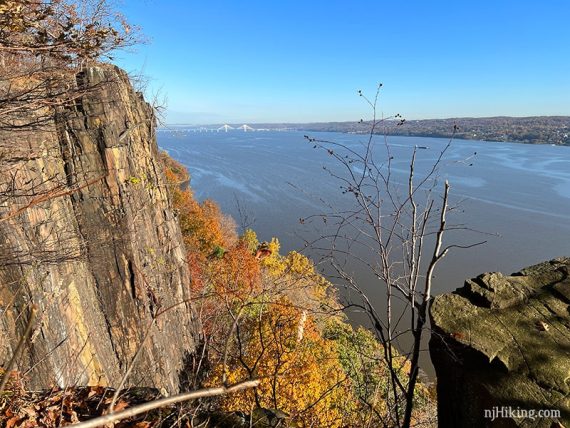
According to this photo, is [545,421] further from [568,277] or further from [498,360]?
[568,277]

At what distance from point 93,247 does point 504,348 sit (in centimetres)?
784

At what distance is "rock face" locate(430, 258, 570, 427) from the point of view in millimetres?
2389

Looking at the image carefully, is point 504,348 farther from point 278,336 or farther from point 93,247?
point 93,247

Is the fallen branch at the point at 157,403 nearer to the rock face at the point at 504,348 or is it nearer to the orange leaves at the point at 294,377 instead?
the rock face at the point at 504,348

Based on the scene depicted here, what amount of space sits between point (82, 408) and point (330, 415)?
9.01m

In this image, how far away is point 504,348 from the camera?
259cm

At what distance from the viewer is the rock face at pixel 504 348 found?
7.84 ft

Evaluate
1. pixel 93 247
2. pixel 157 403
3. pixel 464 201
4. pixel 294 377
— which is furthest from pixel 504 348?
pixel 464 201

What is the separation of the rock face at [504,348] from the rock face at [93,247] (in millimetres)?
3123

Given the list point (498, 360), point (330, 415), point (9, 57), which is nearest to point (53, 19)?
point (9, 57)

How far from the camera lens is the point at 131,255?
9062 mm

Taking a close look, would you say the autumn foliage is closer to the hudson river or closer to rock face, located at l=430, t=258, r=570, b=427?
rock face, located at l=430, t=258, r=570, b=427

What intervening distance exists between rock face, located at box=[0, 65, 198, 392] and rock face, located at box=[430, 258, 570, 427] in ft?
10.2

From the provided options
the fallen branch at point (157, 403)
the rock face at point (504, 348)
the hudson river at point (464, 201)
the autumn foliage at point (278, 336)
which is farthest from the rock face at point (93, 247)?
the fallen branch at point (157, 403)
